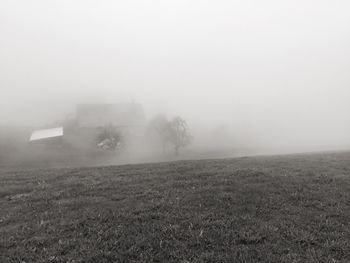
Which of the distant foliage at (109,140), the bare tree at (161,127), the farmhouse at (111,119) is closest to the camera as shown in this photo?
the distant foliage at (109,140)

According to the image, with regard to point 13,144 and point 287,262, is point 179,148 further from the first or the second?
point 287,262

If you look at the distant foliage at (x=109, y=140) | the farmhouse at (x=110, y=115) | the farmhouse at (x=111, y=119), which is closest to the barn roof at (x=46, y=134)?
the farmhouse at (x=111, y=119)

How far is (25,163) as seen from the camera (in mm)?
64938

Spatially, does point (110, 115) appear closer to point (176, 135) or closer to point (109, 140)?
point (109, 140)

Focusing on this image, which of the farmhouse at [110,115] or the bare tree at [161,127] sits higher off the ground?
the farmhouse at [110,115]

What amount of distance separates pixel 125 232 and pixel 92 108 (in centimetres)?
10531

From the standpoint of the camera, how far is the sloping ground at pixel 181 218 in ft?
30.7

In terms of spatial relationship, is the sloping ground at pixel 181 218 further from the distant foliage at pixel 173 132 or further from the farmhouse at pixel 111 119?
the farmhouse at pixel 111 119

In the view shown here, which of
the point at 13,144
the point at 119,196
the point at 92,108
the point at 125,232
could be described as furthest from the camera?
the point at 92,108

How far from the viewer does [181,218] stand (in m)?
11.8

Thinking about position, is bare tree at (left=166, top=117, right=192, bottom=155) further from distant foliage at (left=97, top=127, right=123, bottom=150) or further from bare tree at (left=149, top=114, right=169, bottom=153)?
distant foliage at (left=97, top=127, right=123, bottom=150)

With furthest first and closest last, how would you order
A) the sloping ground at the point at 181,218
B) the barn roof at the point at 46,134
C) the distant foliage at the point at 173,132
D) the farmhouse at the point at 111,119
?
the farmhouse at the point at 111,119, the distant foliage at the point at 173,132, the barn roof at the point at 46,134, the sloping ground at the point at 181,218

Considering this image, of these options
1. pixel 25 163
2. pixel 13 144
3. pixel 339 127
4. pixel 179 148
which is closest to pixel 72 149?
pixel 13 144

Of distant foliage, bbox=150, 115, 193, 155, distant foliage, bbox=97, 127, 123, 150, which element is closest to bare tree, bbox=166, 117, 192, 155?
distant foliage, bbox=150, 115, 193, 155
